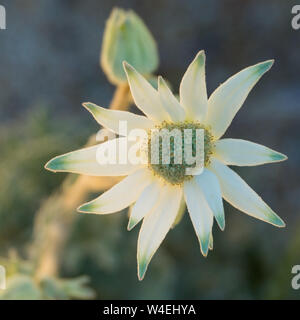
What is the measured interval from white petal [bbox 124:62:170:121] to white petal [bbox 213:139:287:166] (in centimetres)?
15

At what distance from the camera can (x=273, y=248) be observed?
8.78 ft

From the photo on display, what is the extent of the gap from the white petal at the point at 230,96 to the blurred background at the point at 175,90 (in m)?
1.38

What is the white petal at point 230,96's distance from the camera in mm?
1144

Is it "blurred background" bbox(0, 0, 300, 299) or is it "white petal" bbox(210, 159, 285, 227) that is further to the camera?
"blurred background" bbox(0, 0, 300, 299)

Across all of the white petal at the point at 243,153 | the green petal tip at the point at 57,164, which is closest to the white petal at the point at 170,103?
the white petal at the point at 243,153

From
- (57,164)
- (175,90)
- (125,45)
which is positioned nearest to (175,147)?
(57,164)

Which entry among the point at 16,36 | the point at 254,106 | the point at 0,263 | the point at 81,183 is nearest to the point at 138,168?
the point at 81,183

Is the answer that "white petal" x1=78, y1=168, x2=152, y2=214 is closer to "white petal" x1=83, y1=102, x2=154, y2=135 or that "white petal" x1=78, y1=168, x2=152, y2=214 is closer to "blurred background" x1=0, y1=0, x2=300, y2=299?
"white petal" x1=83, y1=102, x2=154, y2=135

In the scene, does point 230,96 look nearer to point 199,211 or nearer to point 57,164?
point 199,211

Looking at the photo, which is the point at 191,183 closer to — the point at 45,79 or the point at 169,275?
the point at 169,275

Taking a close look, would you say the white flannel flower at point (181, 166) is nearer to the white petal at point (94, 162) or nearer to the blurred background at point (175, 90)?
the white petal at point (94, 162)

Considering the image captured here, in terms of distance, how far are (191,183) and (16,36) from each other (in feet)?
7.37

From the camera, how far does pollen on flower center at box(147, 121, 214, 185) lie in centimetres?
121

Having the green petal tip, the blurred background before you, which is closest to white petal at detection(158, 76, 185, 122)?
the green petal tip
